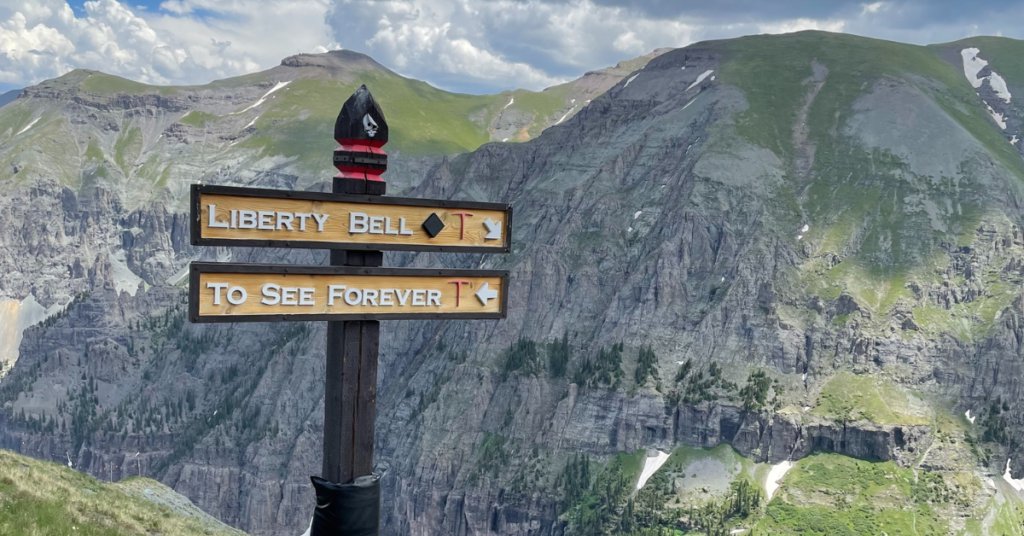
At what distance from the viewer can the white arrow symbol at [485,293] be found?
1820cm

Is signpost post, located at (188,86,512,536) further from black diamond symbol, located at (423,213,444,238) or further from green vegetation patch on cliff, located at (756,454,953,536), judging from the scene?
green vegetation patch on cliff, located at (756,454,953,536)

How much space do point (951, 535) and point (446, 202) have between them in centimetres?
19197

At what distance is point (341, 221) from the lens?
674 inches

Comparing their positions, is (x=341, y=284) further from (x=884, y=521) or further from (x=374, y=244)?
(x=884, y=521)

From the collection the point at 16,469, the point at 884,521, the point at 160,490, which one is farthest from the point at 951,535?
the point at 16,469

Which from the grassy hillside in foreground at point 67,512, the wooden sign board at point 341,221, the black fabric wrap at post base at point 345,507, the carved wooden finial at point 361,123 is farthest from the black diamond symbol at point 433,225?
the grassy hillside in foreground at point 67,512

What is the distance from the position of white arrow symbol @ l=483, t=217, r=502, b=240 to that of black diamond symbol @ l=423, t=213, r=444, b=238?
0.93 metres

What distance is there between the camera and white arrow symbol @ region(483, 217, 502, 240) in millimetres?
18234

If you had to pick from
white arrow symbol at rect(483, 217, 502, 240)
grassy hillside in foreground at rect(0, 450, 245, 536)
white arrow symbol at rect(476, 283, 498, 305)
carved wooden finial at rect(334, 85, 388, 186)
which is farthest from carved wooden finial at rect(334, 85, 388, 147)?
grassy hillside in foreground at rect(0, 450, 245, 536)

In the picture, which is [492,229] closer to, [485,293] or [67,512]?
[485,293]

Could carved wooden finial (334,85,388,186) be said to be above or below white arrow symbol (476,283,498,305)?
above

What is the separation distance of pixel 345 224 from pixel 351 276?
2.85 feet

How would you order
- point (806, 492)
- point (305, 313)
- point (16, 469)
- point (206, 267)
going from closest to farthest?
point (206, 267), point (305, 313), point (16, 469), point (806, 492)

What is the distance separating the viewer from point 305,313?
55.7ft
